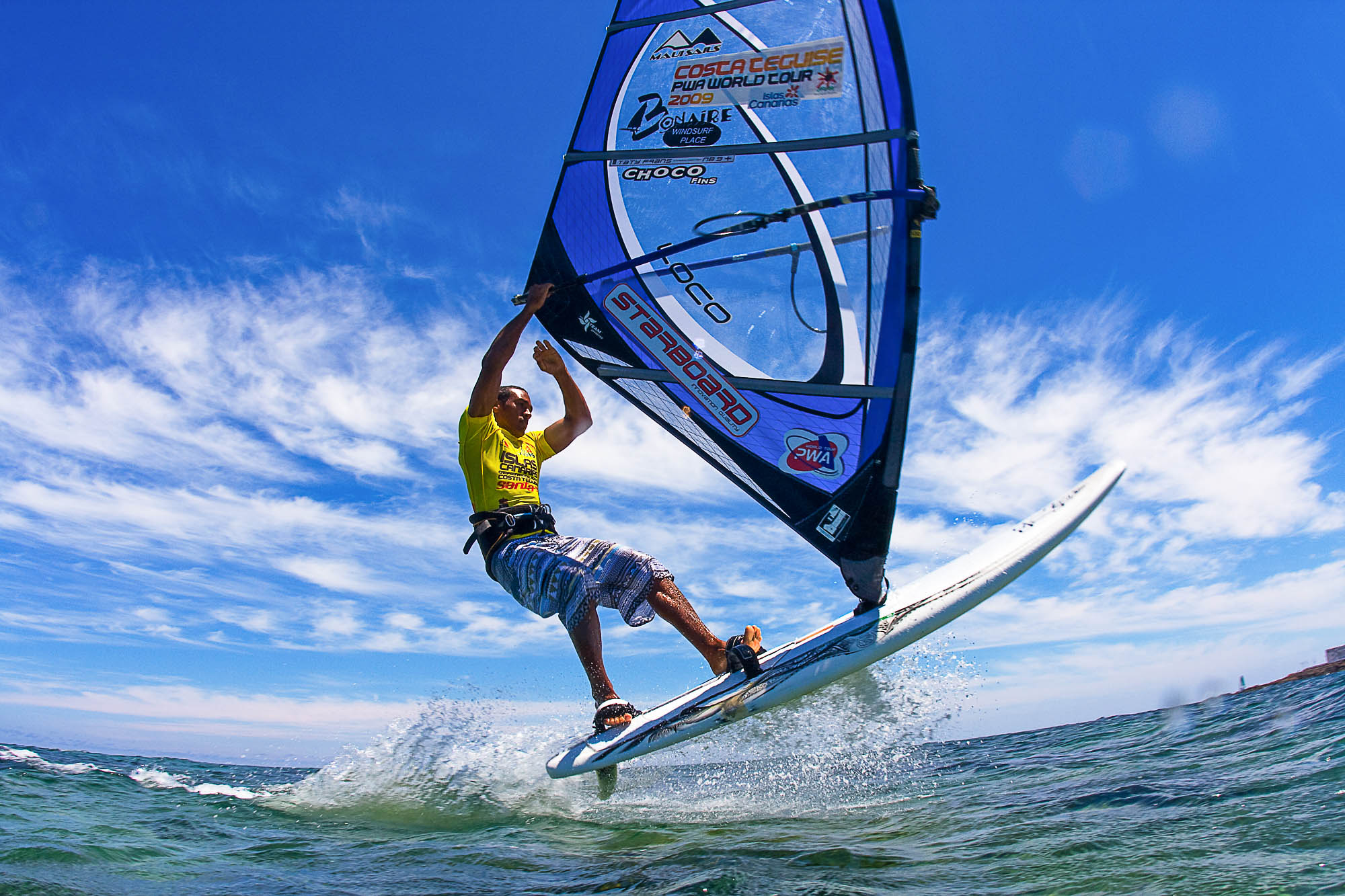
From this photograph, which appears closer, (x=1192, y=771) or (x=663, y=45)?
(x=1192, y=771)

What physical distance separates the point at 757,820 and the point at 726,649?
100 cm

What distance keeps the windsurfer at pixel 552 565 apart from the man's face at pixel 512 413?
127mm

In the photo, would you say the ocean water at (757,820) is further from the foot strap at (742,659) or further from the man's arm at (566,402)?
the man's arm at (566,402)

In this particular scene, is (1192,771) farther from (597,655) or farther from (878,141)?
(878,141)

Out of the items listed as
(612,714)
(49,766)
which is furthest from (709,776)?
(49,766)

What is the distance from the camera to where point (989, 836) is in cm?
345

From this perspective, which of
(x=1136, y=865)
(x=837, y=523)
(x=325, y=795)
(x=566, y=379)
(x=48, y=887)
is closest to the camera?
(x=1136, y=865)

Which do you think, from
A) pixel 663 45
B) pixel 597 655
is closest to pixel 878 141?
pixel 663 45

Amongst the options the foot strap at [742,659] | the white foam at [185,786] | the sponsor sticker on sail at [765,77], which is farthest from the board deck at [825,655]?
the white foam at [185,786]

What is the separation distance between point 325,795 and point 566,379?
4.09 m

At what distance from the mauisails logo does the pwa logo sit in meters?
2.72

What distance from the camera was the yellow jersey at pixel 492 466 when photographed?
16.3 ft

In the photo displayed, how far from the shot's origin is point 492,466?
4984 mm

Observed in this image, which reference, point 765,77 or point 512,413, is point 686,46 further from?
point 512,413
